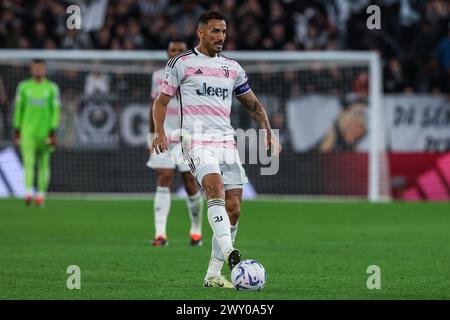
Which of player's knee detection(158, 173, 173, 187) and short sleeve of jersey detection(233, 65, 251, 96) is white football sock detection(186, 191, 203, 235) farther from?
short sleeve of jersey detection(233, 65, 251, 96)

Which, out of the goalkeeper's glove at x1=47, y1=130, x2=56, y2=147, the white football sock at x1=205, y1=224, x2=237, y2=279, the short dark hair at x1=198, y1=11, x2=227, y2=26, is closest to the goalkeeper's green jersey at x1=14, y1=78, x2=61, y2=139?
the goalkeeper's glove at x1=47, y1=130, x2=56, y2=147

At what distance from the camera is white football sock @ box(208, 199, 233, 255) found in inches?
338

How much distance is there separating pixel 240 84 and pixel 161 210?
3.77 metres

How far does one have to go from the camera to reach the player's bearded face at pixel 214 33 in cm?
905

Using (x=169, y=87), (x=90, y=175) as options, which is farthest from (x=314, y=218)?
(x=169, y=87)

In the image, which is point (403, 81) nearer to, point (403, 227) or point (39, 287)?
point (403, 227)

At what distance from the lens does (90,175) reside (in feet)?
70.8

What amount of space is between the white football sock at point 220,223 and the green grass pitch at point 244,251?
1.16 ft

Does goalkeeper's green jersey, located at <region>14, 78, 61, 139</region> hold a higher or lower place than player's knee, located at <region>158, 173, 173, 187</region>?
higher

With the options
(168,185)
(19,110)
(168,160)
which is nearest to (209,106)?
(168,160)

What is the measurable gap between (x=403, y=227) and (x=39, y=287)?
8.17 m

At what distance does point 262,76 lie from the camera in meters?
22.6

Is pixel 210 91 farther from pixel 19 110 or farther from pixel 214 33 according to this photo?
pixel 19 110

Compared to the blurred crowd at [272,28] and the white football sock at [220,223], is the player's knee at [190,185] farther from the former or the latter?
the blurred crowd at [272,28]
